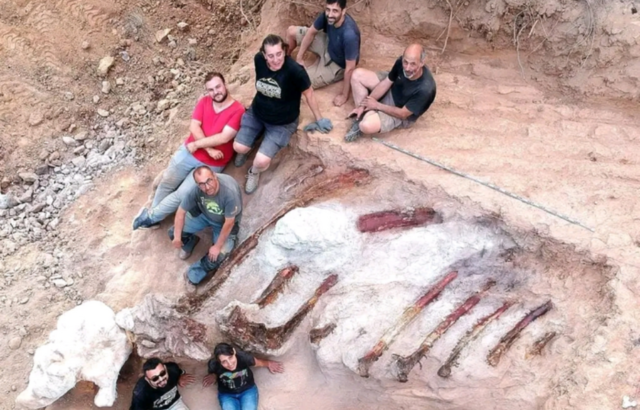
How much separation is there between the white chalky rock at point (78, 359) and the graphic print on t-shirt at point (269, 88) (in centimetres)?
218

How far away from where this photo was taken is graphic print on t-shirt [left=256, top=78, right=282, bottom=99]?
4832mm

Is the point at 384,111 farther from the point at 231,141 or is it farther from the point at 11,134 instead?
the point at 11,134

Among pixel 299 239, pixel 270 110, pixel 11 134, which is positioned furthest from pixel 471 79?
pixel 11 134

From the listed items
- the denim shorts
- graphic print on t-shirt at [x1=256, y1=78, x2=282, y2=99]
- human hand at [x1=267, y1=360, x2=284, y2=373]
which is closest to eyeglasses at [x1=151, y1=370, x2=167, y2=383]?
human hand at [x1=267, y1=360, x2=284, y2=373]

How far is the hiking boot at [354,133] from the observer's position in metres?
5.26

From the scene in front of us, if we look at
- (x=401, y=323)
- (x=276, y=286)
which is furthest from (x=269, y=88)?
(x=401, y=323)

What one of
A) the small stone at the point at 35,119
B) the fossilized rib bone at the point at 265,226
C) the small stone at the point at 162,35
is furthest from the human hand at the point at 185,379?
the small stone at the point at 162,35

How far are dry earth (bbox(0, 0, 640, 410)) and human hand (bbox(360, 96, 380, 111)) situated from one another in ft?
1.03

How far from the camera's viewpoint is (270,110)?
16.4 ft

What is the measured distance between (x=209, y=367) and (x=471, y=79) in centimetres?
355

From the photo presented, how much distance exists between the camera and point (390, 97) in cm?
523

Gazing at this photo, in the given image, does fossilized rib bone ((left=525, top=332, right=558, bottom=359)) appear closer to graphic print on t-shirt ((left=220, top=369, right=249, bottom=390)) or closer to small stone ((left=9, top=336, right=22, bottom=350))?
graphic print on t-shirt ((left=220, top=369, right=249, bottom=390))

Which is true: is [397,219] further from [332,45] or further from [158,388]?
[158,388]

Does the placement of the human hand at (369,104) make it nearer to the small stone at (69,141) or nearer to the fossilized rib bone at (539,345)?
the fossilized rib bone at (539,345)
